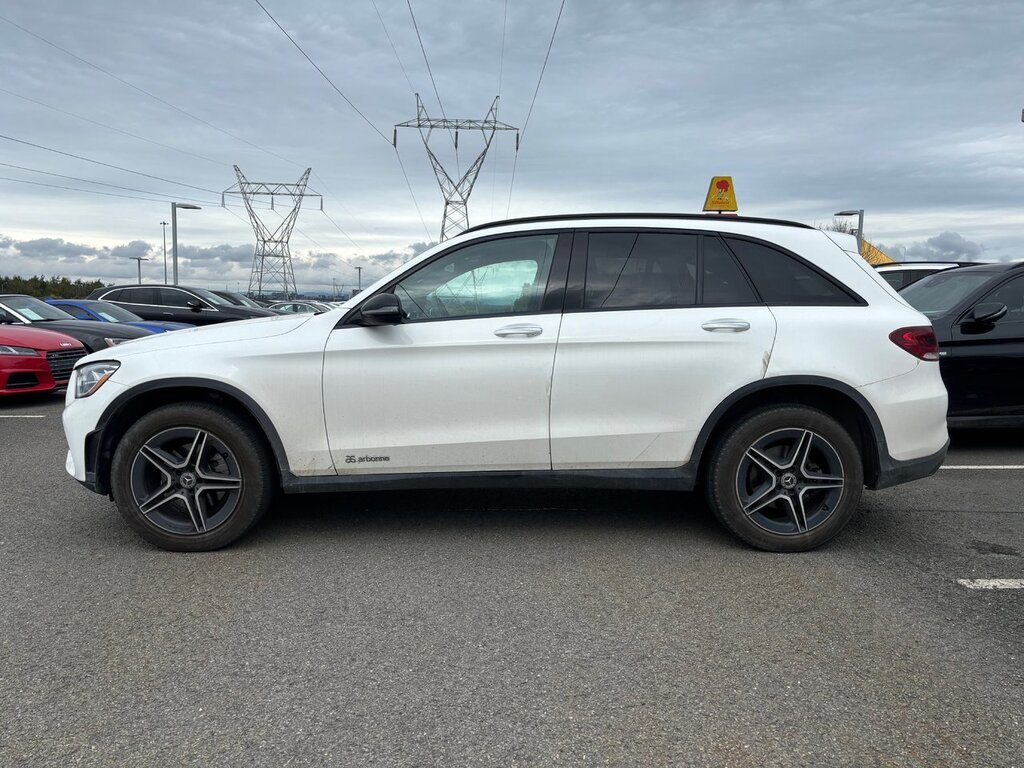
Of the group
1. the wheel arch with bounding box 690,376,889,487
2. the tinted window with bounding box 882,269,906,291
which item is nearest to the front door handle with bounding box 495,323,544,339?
the wheel arch with bounding box 690,376,889,487

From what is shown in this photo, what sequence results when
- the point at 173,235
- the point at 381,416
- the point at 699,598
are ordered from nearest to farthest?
the point at 699,598
the point at 381,416
the point at 173,235

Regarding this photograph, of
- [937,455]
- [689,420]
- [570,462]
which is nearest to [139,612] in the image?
[570,462]

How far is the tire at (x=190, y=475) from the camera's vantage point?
416 cm

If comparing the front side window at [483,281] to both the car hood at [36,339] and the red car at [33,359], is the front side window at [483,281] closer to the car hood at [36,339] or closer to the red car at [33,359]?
the red car at [33,359]

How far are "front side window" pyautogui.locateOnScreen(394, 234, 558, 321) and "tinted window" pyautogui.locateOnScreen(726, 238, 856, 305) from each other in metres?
1.05

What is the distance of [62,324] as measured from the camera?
11.7m

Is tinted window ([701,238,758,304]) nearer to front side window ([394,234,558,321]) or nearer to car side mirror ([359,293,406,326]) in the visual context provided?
front side window ([394,234,558,321])

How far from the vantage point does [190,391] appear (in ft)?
14.1

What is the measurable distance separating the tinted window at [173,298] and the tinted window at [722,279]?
55.8 ft

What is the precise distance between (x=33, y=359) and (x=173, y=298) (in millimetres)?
9748

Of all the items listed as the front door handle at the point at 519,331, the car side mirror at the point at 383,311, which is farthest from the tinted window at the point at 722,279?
the car side mirror at the point at 383,311

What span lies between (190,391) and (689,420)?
2629 millimetres

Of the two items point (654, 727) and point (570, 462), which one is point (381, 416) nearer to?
point (570, 462)

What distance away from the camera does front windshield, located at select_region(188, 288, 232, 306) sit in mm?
19469
